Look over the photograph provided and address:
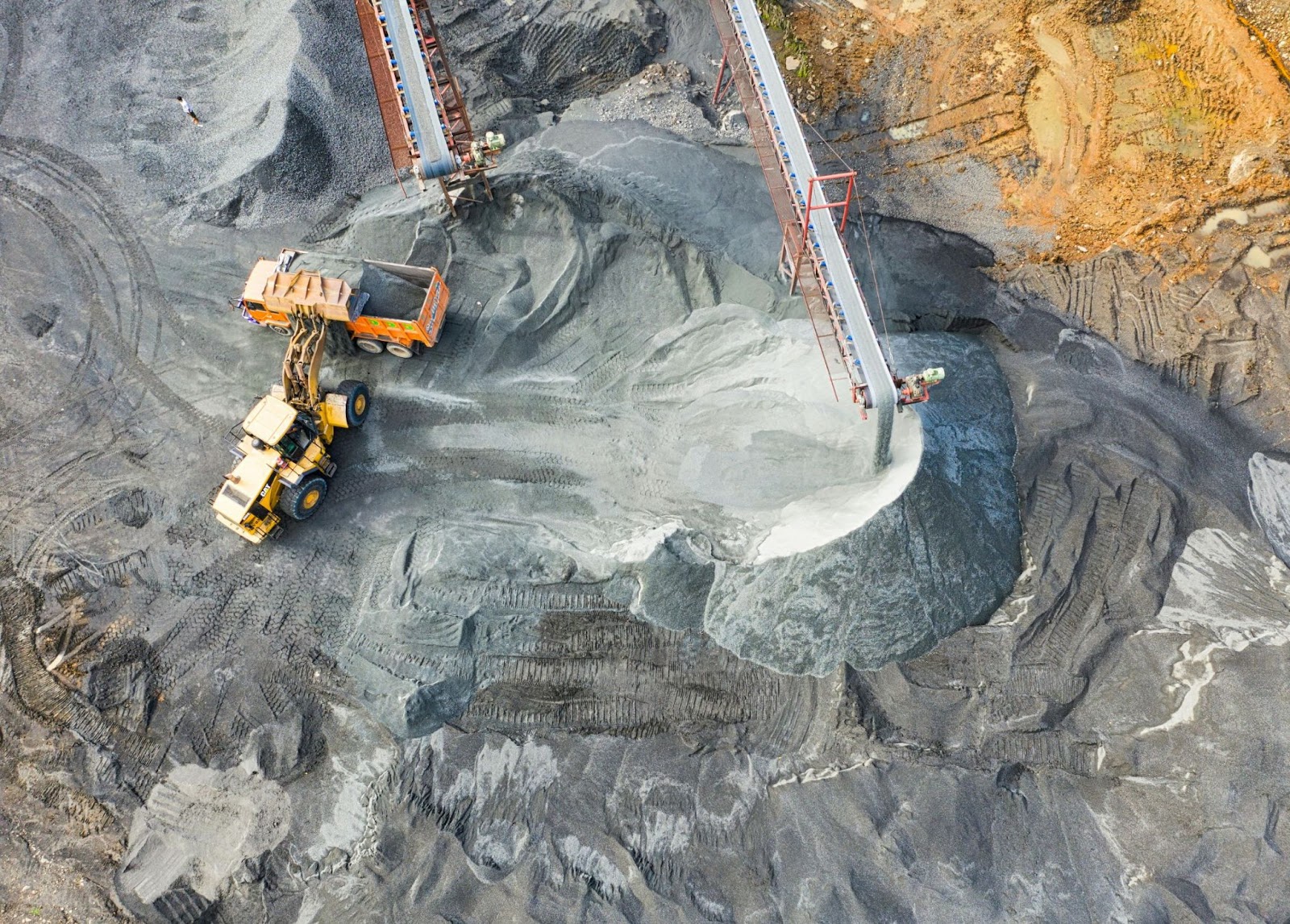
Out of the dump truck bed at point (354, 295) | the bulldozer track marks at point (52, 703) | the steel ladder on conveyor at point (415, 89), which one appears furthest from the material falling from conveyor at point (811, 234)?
the bulldozer track marks at point (52, 703)

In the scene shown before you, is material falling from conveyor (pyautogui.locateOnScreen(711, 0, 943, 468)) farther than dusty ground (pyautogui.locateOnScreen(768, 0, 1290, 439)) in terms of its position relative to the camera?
No

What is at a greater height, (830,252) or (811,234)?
(811,234)

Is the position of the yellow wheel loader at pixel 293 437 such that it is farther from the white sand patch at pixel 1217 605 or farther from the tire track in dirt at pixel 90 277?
the white sand patch at pixel 1217 605

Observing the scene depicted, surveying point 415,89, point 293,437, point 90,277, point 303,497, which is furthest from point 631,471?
point 90,277

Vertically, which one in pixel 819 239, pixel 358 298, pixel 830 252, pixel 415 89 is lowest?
pixel 830 252

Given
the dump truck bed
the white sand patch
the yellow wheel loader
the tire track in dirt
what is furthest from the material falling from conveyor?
the tire track in dirt

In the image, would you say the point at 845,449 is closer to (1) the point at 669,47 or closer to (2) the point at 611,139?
(2) the point at 611,139

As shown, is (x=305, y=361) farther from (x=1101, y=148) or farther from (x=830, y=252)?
(x=1101, y=148)

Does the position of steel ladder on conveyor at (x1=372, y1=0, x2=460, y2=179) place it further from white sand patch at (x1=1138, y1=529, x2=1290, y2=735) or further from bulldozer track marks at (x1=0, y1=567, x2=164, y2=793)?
white sand patch at (x1=1138, y1=529, x2=1290, y2=735)

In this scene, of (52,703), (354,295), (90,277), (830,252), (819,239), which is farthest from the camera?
(90,277)
